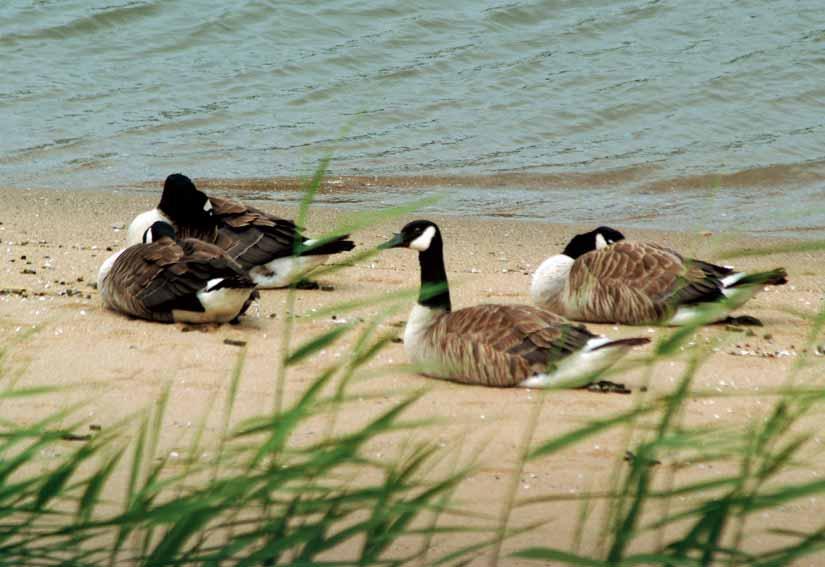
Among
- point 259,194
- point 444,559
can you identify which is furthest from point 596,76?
point 444,559

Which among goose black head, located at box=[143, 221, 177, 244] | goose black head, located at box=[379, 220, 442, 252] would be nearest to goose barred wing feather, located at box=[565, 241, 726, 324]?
goose black head, located at box=[379, 220, 442, 252]

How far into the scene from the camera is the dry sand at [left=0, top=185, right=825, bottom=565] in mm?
5844

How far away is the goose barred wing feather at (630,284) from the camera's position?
901 cm

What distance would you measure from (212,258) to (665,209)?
237 inches

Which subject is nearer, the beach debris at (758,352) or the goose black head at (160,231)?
the beach debris at (758,352)

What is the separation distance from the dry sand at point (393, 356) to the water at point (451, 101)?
7.32 ft

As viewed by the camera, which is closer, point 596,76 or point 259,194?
point 259,194

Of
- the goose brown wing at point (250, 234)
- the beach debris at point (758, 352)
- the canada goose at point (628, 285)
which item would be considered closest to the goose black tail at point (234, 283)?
the goose brown wing at point (250, 234)

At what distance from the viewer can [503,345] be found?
7.42 m

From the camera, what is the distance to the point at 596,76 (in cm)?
1800

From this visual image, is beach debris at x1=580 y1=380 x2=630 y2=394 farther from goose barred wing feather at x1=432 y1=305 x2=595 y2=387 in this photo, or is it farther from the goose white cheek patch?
the goose white cheek patch

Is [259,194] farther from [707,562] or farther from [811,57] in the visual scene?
[707,562]

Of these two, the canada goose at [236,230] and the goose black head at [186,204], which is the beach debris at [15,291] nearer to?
the canada goose at [236,230]

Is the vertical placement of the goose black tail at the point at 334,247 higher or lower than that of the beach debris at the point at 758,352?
higher
